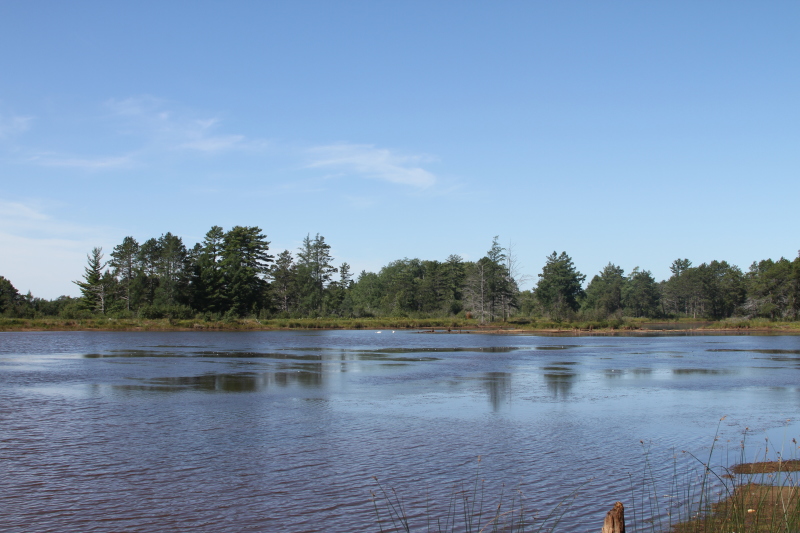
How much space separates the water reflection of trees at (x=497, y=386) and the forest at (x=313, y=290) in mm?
62475

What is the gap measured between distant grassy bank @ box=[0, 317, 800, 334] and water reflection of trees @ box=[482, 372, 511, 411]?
2175 inches

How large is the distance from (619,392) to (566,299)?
119m

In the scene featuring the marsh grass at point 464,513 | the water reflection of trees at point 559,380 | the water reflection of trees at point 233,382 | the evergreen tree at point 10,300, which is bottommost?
the water reflection of trees at point 559,380

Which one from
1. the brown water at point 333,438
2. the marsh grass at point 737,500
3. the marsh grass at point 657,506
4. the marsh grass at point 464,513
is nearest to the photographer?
the marsh grass at point 737,500

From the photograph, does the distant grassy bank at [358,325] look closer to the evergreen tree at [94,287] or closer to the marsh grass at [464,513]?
the evergreen tree at [94,287]

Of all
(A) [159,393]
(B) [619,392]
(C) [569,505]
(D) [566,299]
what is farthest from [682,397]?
(D) [566,299]

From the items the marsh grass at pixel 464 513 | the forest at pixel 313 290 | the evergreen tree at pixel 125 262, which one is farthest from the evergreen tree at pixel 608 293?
the marsh grass at pixel 464 513

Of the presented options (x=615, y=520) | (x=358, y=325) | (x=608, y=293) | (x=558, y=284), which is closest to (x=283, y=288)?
(x=358, y=325)

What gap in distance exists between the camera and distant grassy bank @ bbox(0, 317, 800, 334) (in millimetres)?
80688

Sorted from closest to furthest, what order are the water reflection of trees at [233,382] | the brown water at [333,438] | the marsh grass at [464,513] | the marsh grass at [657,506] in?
1. the marsh grass at [657,506]
2. the marsh grass at [464,513]
3. the brown water at [333,438]
4. the water reflection of trees at [233,382]

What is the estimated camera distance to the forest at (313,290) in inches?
3644

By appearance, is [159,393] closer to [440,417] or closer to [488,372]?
[440,417]

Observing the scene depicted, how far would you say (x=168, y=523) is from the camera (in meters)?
9.45

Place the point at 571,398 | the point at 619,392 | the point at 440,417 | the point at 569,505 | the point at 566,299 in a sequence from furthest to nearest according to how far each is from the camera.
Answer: the point at 566,299, the point at 619,392, the point at 571,398, the point at 440,417, the point at 569,505
